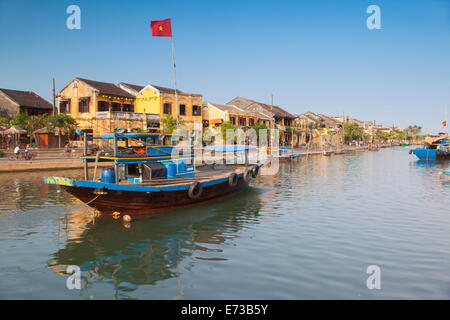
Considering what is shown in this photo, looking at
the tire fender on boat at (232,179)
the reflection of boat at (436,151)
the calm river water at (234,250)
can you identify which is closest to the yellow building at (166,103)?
the tire fender on boat at (232,179)

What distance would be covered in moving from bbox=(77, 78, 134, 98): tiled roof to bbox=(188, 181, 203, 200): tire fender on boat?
1273 inches

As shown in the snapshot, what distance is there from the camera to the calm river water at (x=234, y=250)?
7.85 m

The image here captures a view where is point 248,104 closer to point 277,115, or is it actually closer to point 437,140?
point 277,115

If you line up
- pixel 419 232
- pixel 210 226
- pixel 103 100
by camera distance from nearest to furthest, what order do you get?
pixel 419 232
pixel 210 226
pixel 103 100

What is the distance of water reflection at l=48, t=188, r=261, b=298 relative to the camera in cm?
877

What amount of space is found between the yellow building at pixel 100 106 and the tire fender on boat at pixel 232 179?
85.7 ft

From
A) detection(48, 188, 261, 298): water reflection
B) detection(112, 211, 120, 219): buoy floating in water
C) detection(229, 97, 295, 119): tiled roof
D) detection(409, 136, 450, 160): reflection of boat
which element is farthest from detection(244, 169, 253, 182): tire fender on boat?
detection(229, 97, 295, 119): tiled roof

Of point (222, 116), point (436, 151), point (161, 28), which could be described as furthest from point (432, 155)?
point (161, 28)

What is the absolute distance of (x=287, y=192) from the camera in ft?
70.7

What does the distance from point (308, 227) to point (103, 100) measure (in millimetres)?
37027

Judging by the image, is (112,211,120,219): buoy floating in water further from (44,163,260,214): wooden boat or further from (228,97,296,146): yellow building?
(228,97,296,146): yellow building
